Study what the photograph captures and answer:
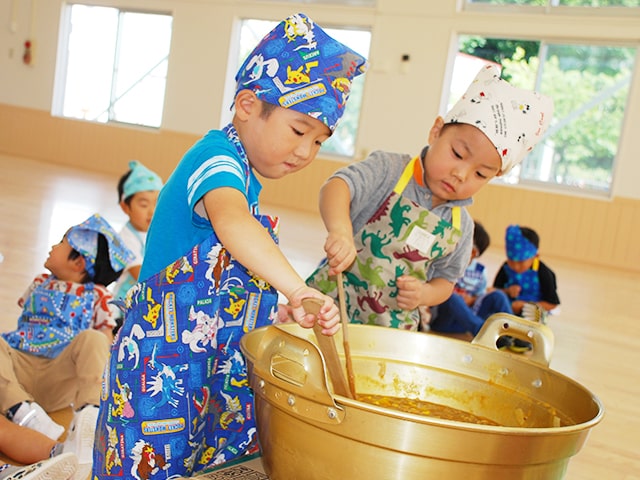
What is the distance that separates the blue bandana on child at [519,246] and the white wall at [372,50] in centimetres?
433

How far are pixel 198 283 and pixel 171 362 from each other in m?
0.13

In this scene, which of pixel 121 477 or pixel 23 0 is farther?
pixel 23 0

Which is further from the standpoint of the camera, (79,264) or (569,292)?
(569,292)

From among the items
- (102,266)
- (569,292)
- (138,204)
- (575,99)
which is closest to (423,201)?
(102,266)

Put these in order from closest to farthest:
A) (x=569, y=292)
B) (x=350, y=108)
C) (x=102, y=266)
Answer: (x=102, y=266) → (x=569, y=292) → (x=350, y=108)

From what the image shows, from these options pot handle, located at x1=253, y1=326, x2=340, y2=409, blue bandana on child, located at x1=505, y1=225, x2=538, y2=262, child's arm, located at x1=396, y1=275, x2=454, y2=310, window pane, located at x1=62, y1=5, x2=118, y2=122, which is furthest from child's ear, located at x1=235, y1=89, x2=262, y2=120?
window pane, located at x1=62, y1=5, x2=118, y2=122

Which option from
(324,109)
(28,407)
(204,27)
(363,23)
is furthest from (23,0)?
(324,109)

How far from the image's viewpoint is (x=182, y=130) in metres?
10.4

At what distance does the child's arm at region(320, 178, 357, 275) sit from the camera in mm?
1200

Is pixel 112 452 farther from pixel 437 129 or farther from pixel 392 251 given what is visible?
pixel 437 129

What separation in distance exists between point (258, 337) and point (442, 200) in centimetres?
96

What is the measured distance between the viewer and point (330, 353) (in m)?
0.87

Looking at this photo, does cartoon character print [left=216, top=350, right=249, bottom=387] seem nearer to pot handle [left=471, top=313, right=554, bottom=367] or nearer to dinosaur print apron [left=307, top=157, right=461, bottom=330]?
pot handle [left=471, top=313, right=554, bottom=367]

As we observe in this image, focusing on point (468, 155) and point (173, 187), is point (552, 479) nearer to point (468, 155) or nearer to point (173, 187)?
point (173, 187)
